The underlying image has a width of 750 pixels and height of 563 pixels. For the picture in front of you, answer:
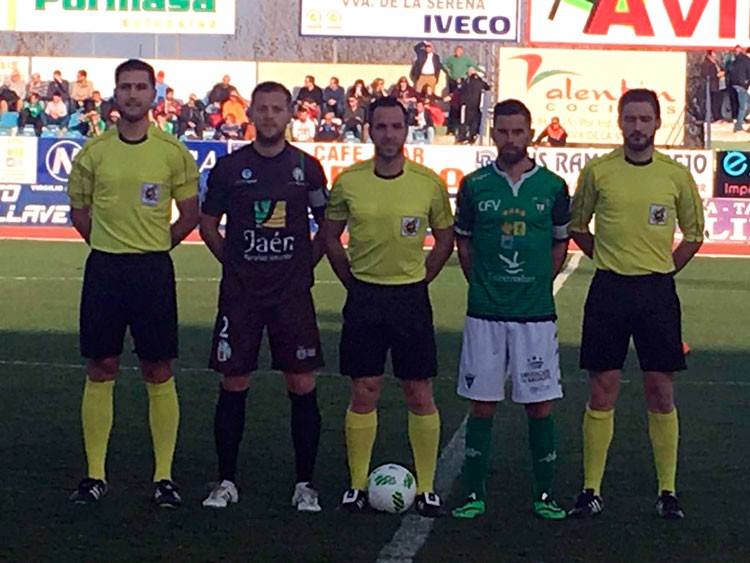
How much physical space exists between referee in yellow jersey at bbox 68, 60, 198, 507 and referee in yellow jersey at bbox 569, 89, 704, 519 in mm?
1918

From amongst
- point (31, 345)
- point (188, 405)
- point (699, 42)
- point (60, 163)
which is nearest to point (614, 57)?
point (699, 42)

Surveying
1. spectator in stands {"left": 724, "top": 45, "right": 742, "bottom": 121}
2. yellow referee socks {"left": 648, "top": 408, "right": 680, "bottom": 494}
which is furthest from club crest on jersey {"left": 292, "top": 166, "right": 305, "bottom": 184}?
spectator in stands {"left": 724, "top": 45, "right": 742, "bottom": 121}

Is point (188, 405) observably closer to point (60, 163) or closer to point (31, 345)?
point (31, 345)

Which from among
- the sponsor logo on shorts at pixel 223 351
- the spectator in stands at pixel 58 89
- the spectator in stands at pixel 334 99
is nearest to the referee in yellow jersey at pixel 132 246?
the sponsor logo on shorts at pixel 223 351

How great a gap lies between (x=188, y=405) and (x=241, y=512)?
9.75 ft

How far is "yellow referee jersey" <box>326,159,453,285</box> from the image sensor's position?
725 cm

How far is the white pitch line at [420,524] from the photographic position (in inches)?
259

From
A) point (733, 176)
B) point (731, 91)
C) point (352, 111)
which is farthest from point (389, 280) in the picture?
point (731, 91)

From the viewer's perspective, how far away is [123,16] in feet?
115

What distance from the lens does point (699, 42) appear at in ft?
108

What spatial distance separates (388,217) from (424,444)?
42.5 inches

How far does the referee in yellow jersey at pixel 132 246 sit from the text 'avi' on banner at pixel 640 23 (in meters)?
25.9

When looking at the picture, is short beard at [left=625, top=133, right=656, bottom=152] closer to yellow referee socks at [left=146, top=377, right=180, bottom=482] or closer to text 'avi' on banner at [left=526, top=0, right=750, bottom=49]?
yellow referee socks at [left=146, top=377, right=180, bottom=482]

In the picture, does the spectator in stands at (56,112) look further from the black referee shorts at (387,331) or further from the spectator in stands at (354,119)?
the black referee shorts at (387,331)
